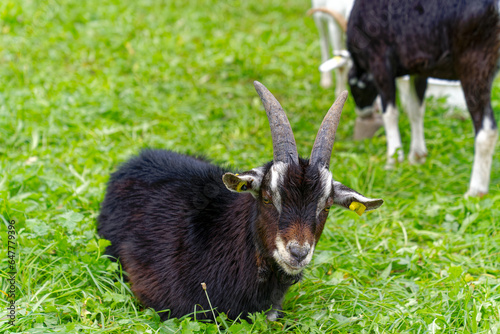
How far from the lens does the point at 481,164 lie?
4566 mm

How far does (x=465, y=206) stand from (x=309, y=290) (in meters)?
1.80

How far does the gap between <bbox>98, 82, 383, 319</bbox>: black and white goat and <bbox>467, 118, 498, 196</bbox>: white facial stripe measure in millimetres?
A: 2250

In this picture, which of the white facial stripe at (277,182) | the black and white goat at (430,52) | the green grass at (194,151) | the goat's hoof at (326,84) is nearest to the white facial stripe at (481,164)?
the black and white goat at (430,52)

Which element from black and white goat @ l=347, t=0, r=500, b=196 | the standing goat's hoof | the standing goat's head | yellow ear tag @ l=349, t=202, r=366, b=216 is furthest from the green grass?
yellow ear tag @ l=349, t=202, r=366, b=216

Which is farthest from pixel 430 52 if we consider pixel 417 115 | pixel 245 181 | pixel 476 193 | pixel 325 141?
pixel 245 181

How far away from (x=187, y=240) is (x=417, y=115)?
346cm

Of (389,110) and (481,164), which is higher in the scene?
(389,110)

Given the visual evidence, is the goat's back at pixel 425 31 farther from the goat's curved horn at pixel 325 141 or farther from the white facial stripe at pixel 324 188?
the white facial stripe at pixel 324 188

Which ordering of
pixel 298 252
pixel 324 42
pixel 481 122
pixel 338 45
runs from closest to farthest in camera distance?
1. pixel 298 252
2. pixel 481 122
3. pixel 338 45
4. pixel 324 42

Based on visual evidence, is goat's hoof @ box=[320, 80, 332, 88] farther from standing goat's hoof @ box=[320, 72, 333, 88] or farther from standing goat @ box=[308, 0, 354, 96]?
standing goat @ box=[308, 0, 354, 96]

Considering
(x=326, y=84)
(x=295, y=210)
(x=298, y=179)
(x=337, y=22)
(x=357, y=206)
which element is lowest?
(x=326, y=84)

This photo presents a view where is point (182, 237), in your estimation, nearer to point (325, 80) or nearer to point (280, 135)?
point (280, 135)

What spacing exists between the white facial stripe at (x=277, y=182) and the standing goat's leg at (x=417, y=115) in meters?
3.30

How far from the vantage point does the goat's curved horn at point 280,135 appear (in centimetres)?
263
